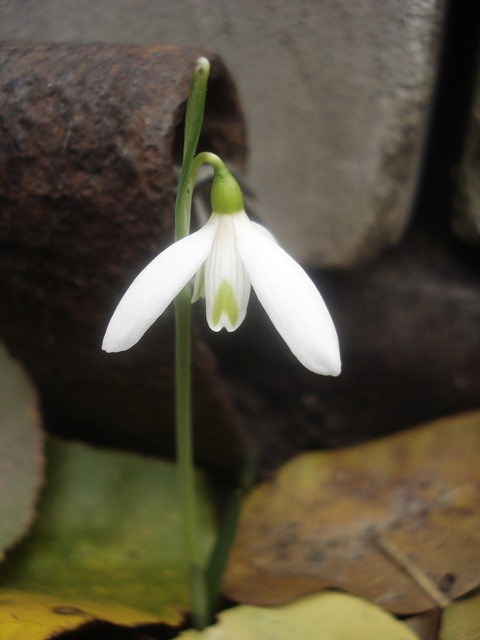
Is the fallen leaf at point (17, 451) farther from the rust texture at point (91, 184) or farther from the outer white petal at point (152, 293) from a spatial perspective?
the outer white petal at point (152, 293)

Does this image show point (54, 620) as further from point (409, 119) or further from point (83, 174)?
point (409, 119)

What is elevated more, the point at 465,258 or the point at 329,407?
the point at 465,258

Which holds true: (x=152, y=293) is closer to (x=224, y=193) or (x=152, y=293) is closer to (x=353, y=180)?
(x=224, y=193)

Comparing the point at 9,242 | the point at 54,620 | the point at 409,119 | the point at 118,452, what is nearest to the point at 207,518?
the point at 118,452

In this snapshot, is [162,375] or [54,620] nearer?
[54,620]

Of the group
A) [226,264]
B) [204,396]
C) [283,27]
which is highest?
[283,27]

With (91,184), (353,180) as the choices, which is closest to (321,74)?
(353,180)

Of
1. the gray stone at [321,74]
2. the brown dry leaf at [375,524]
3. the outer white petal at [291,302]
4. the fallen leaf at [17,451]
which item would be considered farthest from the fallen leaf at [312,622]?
the gray stone at [321,74]
